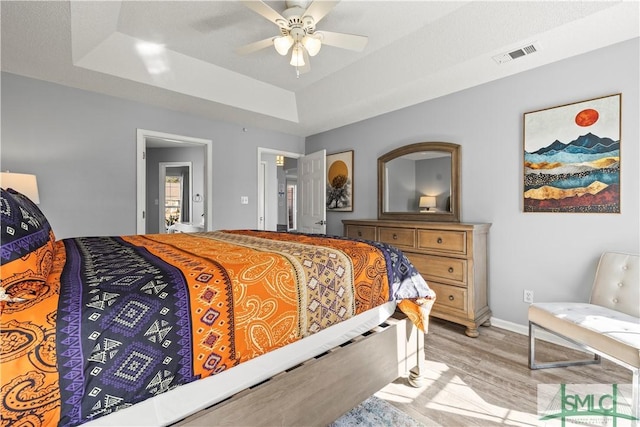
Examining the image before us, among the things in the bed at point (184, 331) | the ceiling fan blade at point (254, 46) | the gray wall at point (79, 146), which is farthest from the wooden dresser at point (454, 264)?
the gray wall at point (79, 146)

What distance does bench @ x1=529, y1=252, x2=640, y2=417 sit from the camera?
1561 mm

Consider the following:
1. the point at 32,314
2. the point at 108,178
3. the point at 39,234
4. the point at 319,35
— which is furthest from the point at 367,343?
the point at 108,178

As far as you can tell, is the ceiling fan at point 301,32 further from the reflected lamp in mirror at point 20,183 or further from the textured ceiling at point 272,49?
the reflected lamp in mirror at point 20,183

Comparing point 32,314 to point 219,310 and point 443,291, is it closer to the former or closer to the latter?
point 219,310

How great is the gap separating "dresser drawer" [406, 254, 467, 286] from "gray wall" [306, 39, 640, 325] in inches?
19.6

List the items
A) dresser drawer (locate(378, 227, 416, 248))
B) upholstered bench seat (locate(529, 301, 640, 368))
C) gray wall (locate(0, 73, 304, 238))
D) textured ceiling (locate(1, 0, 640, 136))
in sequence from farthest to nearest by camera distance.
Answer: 1. dresser drawer (locate(378, 227, 416, 248))
2. gray wall (locate(0, 73, 304, 238))
3. textured ceiling (locate(1, 0, 640, 136))
4. upholstered bench seat (locate(529, 301, 640, 368))

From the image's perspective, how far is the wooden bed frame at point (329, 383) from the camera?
1.07 metres

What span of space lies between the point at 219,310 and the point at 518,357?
2.37m

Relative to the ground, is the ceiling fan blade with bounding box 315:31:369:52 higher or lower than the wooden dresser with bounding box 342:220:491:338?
higher

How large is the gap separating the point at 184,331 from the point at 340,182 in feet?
12.6

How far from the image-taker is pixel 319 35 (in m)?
2.25

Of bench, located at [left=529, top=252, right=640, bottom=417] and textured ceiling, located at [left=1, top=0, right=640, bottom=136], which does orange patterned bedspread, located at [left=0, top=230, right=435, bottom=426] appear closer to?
bench, located at [left=529, top=252, right=640, bottom=417]

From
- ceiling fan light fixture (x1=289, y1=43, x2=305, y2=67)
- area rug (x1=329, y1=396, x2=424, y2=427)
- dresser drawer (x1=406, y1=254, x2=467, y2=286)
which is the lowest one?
area rug (x1=329, y1=396, x2=424, y2=427)

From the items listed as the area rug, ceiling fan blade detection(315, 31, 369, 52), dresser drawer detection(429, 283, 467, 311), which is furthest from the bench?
ceiling fan blade detection(315, 31, 369, 52)
